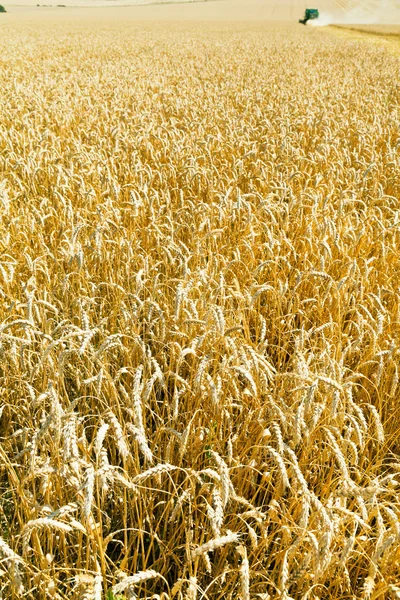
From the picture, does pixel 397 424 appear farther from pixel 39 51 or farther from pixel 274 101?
pixel 39 51

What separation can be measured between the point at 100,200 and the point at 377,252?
2.09 m

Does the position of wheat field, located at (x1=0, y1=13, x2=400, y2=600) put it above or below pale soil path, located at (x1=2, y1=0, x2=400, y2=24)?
below

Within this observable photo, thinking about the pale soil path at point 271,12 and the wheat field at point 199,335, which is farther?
the pale soil path at point 271,12

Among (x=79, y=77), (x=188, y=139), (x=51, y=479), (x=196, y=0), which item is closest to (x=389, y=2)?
(x=196, y=0)

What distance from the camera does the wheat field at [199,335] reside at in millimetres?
1380

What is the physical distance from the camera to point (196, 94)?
898 centimetres

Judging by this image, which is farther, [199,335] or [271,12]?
[271,12]

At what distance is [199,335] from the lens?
2.26m

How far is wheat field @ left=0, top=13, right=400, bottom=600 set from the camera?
138cm

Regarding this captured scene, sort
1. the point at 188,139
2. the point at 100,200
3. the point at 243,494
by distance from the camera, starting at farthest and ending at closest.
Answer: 1. the point at 188,139
2. the point at 100,200
3. the point at 243,494

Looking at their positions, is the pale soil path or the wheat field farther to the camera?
the pale soil path

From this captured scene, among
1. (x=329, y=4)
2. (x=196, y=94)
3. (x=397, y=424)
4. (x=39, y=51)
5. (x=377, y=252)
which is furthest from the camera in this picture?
(x=329, y=4)

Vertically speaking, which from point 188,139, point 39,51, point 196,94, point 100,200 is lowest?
point 100,200

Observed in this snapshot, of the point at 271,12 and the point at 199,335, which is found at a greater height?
the point at 271,12
